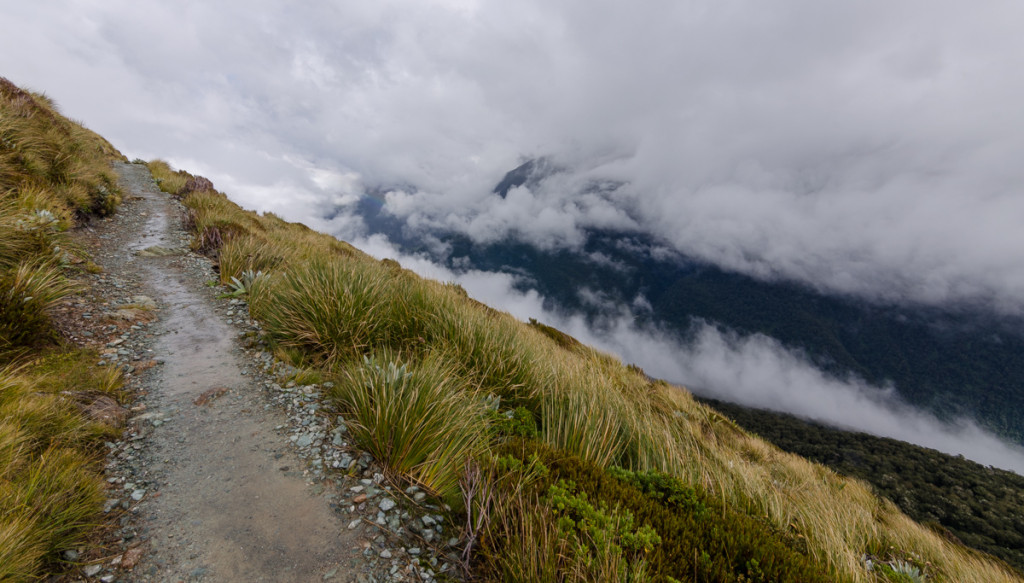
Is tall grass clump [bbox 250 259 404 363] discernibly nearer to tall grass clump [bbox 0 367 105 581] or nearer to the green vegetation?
tall grass clump [bbox 0 367 105 581]

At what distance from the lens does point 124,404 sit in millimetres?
3727

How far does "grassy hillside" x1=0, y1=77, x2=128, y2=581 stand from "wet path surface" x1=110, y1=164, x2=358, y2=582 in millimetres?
420

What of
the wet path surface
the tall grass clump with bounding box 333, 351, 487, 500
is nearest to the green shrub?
the tall grass clump with bounding box 333, 351, 487, 500

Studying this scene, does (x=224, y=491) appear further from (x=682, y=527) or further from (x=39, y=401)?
(x=682, y=527)

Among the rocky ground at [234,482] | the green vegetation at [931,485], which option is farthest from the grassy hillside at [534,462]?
the green vegetation at [931,485]

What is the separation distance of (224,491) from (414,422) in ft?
4.94

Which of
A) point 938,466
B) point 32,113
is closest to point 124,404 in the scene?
point 32,113

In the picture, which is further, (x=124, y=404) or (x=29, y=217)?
(x=29, y=217)

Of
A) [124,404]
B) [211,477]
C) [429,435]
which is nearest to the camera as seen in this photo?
[211,477]

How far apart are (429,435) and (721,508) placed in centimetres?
262

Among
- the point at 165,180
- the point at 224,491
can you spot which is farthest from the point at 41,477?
the point at 165,180

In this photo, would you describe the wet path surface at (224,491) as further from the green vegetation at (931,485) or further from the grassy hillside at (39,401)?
the green vegetation at (931,485)

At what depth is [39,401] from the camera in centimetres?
296

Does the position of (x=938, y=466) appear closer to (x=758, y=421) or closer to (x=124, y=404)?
(x=758, y=421)
